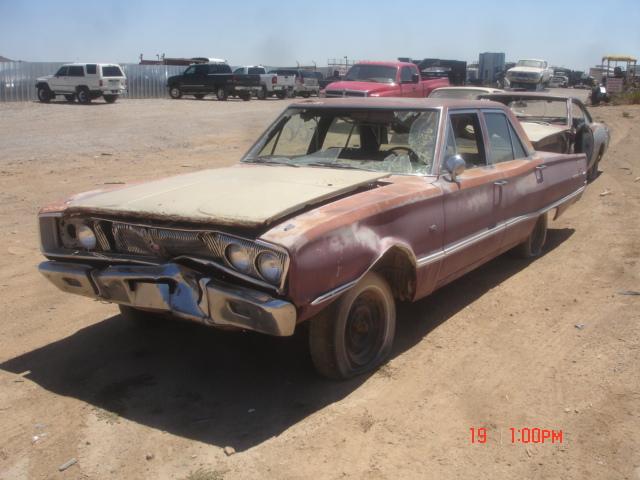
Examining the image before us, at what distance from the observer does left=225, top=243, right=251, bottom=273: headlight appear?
3424 mm

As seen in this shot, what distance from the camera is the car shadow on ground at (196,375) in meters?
3.59

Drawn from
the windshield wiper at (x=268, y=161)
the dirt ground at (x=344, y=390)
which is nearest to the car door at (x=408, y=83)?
the dirt ground at (x=344, y=390)

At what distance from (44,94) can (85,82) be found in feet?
7.44

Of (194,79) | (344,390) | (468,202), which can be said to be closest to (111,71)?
(194,79)

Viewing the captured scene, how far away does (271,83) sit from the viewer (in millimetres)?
34844

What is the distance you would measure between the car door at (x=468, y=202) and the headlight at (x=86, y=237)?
228cm

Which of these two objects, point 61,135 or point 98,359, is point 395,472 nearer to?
point 98,359

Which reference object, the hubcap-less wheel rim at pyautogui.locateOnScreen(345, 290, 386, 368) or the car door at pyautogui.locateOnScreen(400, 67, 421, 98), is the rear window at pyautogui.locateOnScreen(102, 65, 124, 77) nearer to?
the car door at pyautogui.locateOnScreen(400, 67, 421, 98)

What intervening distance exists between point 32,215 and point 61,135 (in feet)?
30.6

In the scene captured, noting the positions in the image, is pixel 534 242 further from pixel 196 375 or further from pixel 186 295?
pixel 186 295

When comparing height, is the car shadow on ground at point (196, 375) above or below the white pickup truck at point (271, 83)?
below

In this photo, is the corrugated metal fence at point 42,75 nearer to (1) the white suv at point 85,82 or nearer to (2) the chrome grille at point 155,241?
(1) the white suv at point 85,82

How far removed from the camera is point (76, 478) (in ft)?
10.1

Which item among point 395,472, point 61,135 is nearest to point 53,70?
point 61,135
